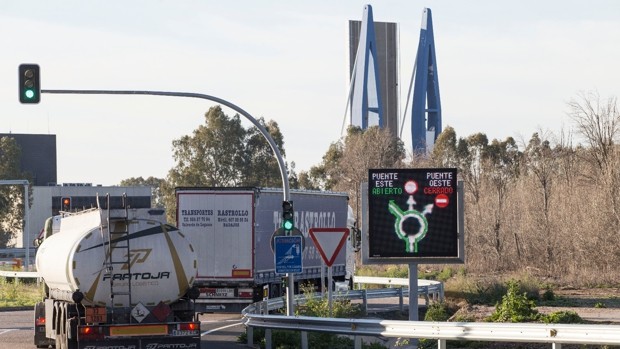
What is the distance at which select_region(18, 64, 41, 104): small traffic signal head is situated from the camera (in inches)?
1068

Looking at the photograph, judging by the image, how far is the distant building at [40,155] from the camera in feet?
423

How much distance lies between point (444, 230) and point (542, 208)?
43446 mm

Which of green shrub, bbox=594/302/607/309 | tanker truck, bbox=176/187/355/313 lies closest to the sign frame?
tanker truck, bbox=176/187/355/313

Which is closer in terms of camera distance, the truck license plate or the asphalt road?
the asphalt road

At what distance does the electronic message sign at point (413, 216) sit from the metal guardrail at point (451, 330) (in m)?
1.63

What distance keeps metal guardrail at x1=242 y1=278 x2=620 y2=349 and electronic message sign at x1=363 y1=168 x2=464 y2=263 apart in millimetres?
1634

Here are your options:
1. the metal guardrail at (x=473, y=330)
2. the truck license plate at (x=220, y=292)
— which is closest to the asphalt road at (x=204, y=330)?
the truck license plate at (x=220, y=292)

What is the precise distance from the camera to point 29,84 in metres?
27.1

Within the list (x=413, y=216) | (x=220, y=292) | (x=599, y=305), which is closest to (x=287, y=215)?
(x=220, y=292)

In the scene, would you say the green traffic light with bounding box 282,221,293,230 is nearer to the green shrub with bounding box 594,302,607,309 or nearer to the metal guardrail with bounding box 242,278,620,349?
the metal guardrail with bounding box 242,278,620,349

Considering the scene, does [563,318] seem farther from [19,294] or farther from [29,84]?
[19,294]

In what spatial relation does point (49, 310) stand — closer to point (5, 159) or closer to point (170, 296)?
point (170, 296)

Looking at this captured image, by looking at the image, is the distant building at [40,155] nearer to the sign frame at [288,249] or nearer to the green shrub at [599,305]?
the green shrub at [599,305]

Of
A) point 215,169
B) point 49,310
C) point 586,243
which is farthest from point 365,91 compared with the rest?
point 49,310
